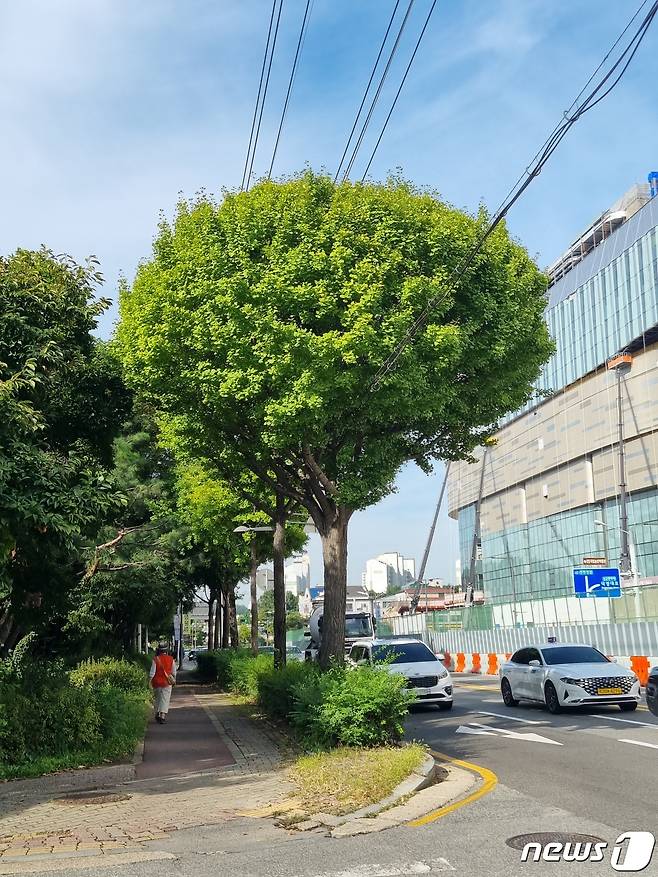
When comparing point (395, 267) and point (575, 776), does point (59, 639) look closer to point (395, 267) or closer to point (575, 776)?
point (395, 267)

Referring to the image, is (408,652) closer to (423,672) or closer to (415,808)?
(423,672)

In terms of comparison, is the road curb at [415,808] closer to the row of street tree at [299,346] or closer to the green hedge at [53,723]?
A: the green hedge at [53,723]

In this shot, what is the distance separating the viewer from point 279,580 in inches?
992

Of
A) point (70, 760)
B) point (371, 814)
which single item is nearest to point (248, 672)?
point (70, 760)

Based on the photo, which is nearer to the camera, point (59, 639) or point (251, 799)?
point (251, 799)

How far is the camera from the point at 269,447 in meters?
19.4

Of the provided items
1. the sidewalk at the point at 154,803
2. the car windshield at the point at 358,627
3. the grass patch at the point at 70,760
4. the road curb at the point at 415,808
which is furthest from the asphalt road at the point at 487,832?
the car windshield at the point at 358,627

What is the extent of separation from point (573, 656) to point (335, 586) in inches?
241

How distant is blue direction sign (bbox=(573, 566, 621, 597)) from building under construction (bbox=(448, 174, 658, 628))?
21703 mm

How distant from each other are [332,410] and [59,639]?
19.4 metres

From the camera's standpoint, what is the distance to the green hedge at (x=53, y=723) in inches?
496

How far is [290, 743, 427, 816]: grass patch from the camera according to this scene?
9.30m

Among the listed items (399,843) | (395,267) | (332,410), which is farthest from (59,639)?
(399,843)

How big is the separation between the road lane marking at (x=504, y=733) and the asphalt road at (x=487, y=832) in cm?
126
